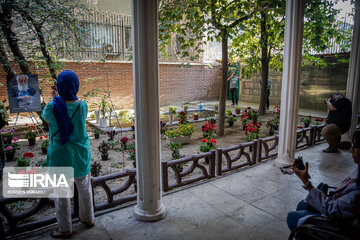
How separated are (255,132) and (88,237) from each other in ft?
18.6

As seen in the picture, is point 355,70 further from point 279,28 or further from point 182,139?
point 182,139

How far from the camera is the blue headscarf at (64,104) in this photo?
2.73 m

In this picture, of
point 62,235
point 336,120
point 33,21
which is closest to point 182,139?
point 336,120

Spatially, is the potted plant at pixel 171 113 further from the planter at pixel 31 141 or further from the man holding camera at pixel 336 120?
the man holding camera at pixel 336 120

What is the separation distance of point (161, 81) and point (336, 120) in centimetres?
1223

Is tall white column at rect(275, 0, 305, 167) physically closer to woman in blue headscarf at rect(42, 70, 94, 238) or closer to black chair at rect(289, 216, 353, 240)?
black chair at rect(289, 216, 353, 240)

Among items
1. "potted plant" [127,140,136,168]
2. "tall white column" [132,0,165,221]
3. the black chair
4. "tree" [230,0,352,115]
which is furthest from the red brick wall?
the black chair

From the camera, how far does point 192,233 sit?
304 centimetres

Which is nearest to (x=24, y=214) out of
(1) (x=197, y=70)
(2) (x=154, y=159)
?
(2) (x=154, y=159)

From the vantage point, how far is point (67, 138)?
9.09ft

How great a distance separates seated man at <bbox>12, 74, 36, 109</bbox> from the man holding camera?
8045mm

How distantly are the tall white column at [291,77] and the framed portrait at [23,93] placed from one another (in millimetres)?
6703

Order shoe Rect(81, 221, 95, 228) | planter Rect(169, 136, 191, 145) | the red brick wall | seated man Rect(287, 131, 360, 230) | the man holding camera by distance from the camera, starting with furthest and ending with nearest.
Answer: the red brick wall < planter Rect(169, 136, 191, 145) < the man holding camera < shoe Rect(81, 221, 95, 228) < seated man Rect(287, 131, 360, 230)

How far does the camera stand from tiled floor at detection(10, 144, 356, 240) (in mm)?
3027
